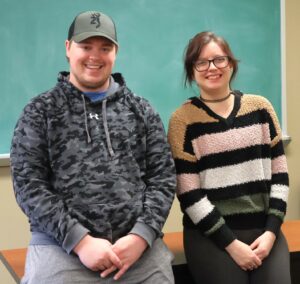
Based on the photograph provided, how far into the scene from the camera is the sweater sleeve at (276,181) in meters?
1.80

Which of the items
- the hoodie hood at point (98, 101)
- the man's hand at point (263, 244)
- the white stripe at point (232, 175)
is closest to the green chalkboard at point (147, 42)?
the hoodie hood at point (98, 101)

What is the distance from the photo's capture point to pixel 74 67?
1631 millimetres

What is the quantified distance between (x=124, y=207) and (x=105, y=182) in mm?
96

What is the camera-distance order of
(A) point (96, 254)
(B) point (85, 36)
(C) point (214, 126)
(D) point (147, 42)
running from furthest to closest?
(D) point (147, 42) < (C) point (214, 126) < (B) point (85, 36) < (A) point (96, 254)

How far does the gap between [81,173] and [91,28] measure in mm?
454

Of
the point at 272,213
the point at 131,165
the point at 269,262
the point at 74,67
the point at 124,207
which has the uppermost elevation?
the point at 74,67

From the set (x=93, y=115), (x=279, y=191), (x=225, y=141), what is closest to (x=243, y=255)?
(x=279, y=191)

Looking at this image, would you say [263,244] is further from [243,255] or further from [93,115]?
[93,115]

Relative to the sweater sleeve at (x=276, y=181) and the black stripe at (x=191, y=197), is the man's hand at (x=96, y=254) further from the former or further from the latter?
the sweater sleeve at (x=276, y=181)

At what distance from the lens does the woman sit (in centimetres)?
174

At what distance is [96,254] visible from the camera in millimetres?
1452

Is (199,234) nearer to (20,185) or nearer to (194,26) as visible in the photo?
(20,185)

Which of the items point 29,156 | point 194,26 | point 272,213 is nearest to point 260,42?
point 194,26

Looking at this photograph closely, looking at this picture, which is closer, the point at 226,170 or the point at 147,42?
the point at 226,170
